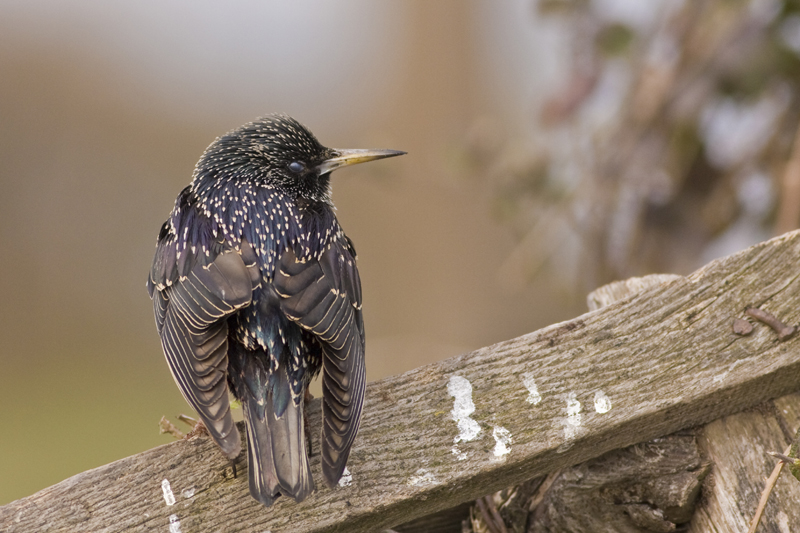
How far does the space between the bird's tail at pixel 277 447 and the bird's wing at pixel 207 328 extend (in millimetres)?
55

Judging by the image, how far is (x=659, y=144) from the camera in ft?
9.22

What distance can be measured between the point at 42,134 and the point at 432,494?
4.43m

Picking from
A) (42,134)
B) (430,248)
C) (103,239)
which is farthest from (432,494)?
(42,134)

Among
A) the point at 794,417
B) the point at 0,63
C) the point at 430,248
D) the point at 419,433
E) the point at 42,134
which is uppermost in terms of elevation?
the point at 0,63

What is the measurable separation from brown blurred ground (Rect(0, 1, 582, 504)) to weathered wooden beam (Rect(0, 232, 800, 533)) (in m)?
2.82

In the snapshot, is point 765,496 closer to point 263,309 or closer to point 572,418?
point 572,418

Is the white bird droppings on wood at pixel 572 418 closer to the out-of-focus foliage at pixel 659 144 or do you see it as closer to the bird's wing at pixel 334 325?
A: the bird's wing at pixel 334 325

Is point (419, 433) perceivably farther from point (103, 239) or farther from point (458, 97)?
point (103, 239)

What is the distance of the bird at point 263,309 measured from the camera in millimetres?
1470

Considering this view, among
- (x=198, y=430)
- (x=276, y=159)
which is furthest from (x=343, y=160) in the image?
(x=198, y=430)

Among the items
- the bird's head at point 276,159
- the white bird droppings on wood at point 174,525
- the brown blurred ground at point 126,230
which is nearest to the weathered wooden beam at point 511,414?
the white bird droppings on wood at point 174,525

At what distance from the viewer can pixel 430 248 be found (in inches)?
186

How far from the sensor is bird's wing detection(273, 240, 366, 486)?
4.73ft

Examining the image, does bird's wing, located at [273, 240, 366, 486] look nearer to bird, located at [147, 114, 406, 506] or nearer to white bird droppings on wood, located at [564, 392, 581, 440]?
bird, located at [147, 114, 406, 506]
